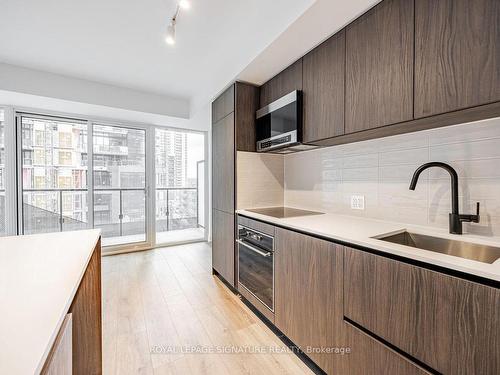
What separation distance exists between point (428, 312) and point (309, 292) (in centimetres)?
64

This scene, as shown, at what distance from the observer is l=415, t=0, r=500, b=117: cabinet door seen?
931 millimetres

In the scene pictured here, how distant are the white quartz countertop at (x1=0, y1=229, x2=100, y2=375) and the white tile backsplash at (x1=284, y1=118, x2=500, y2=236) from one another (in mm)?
1791

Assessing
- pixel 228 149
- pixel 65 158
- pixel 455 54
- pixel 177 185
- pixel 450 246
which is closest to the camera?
pixel 455 54

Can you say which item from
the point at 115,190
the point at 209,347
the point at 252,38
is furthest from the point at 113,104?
the point at 209,347

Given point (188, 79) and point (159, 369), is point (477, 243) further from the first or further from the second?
point (188, 79)

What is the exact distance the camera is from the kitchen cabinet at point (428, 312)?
0.76 m

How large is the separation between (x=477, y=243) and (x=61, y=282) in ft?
5.81

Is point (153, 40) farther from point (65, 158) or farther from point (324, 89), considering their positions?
point (65, 158)

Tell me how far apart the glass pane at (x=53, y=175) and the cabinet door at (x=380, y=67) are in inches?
147

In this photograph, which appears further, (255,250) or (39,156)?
(39,156)

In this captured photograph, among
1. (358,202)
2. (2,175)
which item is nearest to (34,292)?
(358,202)

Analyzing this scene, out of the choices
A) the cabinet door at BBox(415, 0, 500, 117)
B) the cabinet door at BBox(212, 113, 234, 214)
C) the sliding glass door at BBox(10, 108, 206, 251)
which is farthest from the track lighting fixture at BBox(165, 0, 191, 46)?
the sliding glass door at BBox(10, 108, 206, 251)

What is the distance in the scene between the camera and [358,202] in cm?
184

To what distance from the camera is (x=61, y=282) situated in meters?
0.72
